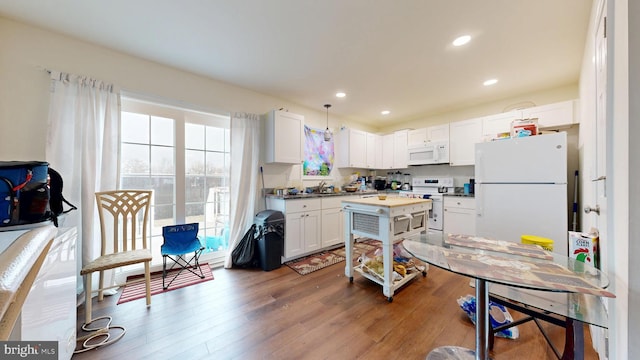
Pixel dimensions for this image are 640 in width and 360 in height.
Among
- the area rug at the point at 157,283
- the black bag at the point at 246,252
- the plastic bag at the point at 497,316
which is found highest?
the black bag at the point at 246,252

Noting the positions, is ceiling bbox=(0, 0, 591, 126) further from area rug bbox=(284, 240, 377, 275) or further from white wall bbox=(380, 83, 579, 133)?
area rug bbox=(284, 240, 377, 275)

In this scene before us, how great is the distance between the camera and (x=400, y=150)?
15.1 ft

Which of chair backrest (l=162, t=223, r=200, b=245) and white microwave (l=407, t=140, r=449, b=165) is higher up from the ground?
white microwave (l=407, t=140, r=449, b=165)

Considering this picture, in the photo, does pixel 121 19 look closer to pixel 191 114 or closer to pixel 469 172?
pixel 191 114

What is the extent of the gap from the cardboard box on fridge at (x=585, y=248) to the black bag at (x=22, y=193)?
3.44 m

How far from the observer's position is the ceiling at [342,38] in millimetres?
1674

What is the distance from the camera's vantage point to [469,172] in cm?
396

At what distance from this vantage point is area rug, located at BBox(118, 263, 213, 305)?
2.12 meters

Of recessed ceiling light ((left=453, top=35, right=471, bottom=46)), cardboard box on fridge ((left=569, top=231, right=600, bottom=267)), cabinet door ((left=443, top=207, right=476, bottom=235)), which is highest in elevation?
recessed ceiling light ((left=453, top=35, right=471, bottom=46))

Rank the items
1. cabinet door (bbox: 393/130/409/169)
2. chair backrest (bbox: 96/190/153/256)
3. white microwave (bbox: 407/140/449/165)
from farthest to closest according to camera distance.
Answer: cabinet door (bbox: 393/130/409/169)
white microwave (bbox: 407/140/449/165)
chair backrest (bbox: 96/190/153/256)

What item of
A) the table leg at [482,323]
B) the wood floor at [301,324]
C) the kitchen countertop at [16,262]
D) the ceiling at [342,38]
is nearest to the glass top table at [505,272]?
the table leg at [482,323]

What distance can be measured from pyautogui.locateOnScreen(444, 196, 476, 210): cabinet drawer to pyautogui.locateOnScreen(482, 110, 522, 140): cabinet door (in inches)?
40.7

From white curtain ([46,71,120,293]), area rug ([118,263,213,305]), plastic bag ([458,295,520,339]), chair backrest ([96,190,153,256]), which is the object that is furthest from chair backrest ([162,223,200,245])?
plastic bag ([458,295,520,339])

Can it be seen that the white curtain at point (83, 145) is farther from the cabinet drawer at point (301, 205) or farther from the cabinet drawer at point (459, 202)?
the cabinet drawer at point (459, 202)
